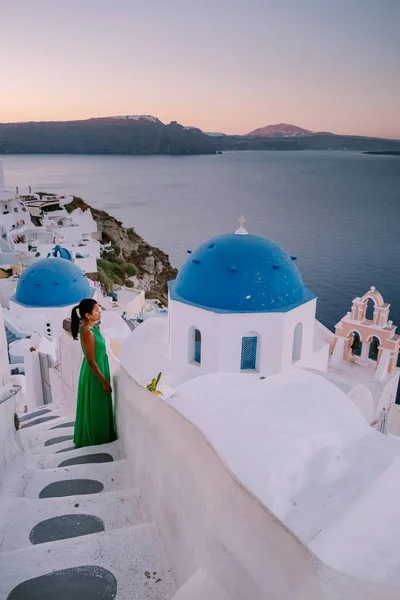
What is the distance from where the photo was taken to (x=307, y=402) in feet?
12.0

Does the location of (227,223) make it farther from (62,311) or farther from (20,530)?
(20,530)

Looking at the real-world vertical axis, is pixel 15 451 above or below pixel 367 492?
below

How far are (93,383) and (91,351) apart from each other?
0.93 feet

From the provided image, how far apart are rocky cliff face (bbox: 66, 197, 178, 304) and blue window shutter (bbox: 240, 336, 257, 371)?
27.3 metres

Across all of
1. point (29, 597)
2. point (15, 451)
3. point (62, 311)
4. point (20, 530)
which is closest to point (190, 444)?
point (29, 597)

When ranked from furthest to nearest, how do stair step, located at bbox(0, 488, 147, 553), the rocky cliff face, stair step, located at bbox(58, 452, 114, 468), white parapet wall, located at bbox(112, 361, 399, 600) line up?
the rocky cliff face → stair step, located at bbox(58, 452, 114, 468) → stair step, located at bbox(0, 488, 147, 553) → white parapet wall, located at bbox(112, 361, 399, 600)

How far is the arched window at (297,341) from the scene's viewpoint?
9.62 metres

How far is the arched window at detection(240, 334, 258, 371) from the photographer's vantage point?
9164mm

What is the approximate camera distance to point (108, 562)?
2504mm

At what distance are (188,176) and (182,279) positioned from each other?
495ft

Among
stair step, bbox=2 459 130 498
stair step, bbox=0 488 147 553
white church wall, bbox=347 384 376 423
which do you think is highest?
stair step, bbox=0 488 147 553

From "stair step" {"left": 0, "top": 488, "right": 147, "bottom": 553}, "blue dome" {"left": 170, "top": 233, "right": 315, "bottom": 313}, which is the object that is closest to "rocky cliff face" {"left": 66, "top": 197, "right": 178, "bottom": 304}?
"blue dome" {"left": 170, "top": 233, "right": 315, "bottom": 313}

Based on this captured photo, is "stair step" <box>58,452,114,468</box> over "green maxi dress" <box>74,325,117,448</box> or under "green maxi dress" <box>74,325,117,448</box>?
under

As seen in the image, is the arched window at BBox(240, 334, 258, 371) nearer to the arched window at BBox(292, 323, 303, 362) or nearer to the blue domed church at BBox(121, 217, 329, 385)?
the blue domed church at BBox(121, 217, 329, 385)
